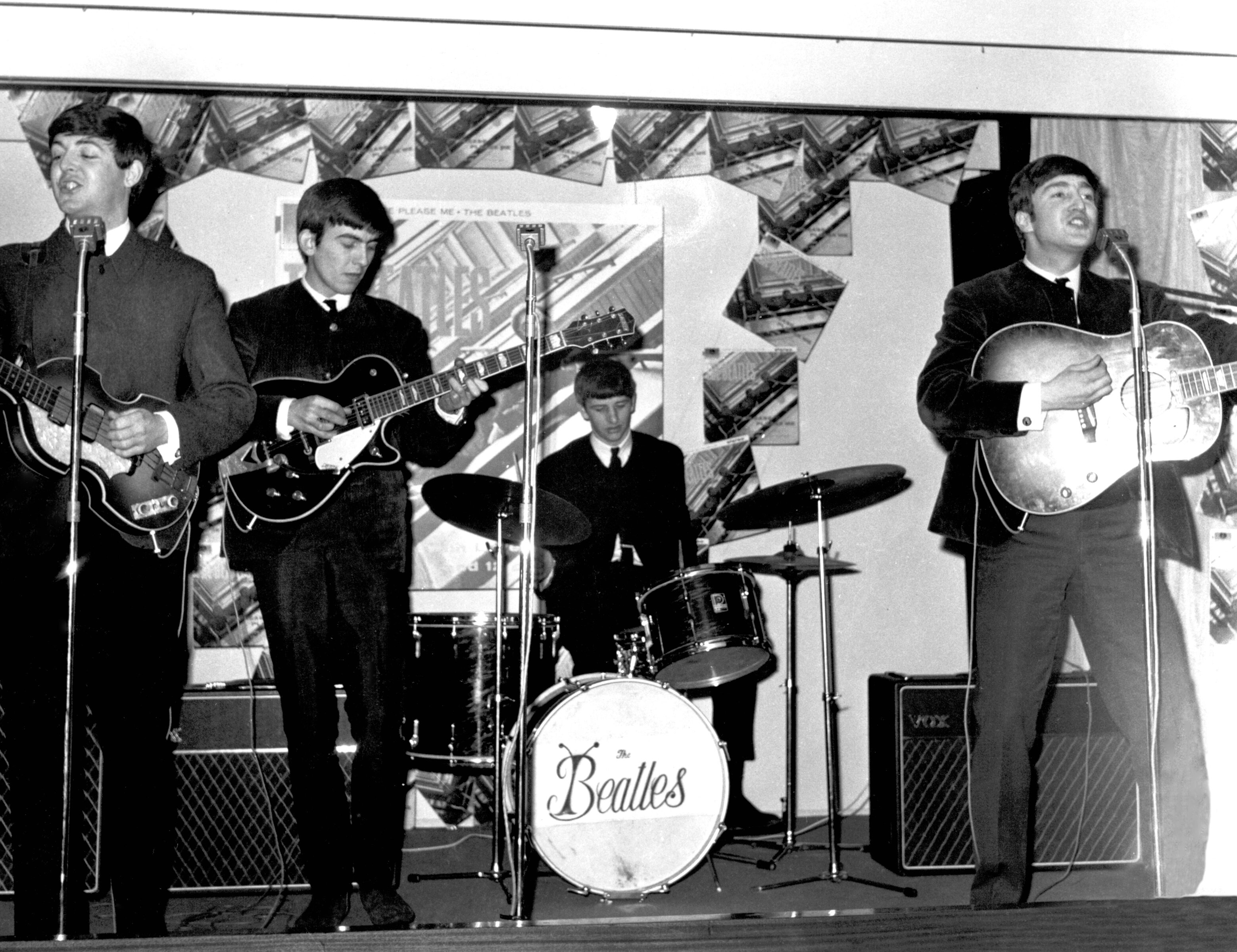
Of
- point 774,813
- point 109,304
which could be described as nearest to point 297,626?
point 109,304

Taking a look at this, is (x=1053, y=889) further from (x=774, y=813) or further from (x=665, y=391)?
(x=665, y=391)

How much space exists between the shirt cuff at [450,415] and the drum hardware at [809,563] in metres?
0.85

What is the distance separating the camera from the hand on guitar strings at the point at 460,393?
3400 millimetres

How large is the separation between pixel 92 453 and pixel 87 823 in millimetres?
1215

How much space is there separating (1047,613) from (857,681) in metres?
1.48

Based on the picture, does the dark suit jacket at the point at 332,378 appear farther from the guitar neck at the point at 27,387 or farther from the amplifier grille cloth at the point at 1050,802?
the amplifier grille cloth at the point at 1050,802

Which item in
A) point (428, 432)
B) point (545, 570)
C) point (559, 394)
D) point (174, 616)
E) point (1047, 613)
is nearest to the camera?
point (174, 616)

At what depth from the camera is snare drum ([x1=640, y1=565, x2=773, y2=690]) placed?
139 inches

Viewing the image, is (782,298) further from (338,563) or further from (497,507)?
(338,563)

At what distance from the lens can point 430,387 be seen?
11.2 ft

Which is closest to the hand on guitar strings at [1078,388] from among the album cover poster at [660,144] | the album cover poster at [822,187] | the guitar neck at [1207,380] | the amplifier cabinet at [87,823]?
the guitar neck at [1207,380]

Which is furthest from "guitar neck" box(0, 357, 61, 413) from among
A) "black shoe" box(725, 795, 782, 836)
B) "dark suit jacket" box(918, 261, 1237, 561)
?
"black shoe" box(725, 795, 782, 836)

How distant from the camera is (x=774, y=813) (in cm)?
437

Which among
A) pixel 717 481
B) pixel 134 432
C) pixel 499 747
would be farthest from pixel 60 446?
pixel 717 481
